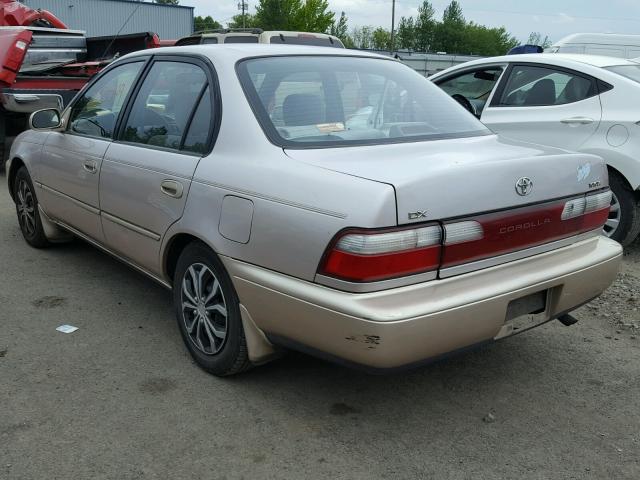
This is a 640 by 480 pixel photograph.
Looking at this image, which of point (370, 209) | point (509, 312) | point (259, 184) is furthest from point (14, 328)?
point (509, 312)

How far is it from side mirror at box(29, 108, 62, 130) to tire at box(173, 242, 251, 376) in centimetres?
185

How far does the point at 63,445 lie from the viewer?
277 cm

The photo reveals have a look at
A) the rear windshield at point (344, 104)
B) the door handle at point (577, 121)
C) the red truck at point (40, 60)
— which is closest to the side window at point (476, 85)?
the door handle at point (577, 121)

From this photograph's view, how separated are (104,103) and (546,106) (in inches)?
146

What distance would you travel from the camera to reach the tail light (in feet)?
8.20

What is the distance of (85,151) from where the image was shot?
4273 mm

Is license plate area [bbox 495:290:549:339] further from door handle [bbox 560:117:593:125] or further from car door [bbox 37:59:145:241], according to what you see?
door handle [bbox 560:117:593:125]

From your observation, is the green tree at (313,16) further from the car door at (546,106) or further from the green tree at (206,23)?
the car door at (546,106)

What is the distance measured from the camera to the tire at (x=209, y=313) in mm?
3119

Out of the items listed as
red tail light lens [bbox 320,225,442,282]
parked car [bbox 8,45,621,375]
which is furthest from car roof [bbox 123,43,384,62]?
red tail light lens [bbox 320,225,442,282]

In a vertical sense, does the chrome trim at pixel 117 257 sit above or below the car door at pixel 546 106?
below

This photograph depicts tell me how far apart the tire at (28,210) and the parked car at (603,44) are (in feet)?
28.9

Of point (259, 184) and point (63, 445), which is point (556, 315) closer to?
point (259, 184)

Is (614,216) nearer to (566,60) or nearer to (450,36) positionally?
(566,60)
